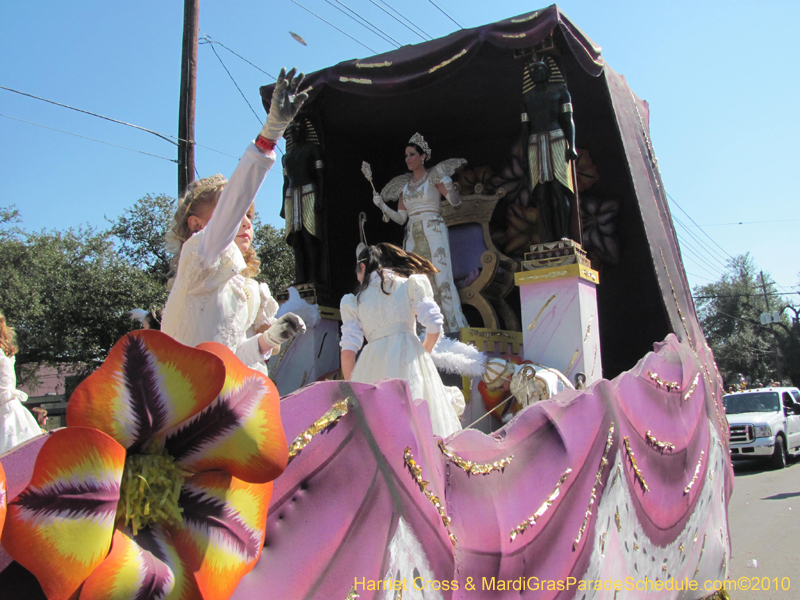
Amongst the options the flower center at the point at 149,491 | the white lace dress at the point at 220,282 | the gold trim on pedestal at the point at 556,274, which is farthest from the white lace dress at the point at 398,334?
the flower center at the point at 149,491

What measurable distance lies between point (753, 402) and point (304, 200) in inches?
412

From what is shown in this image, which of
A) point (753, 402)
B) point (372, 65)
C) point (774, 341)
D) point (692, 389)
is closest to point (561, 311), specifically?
point (692, 389)

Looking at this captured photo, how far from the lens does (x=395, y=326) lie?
3779 mm

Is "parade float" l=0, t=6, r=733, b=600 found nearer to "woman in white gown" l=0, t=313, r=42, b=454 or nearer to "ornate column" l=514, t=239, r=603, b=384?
"ornate column" l=514, t=239, r=603, b=384

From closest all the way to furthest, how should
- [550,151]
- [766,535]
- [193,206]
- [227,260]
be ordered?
[227,260] < [193,206] < [550,151] < [766,535]

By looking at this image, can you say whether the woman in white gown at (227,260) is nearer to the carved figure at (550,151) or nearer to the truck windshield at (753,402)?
the carved figure at (550,151)

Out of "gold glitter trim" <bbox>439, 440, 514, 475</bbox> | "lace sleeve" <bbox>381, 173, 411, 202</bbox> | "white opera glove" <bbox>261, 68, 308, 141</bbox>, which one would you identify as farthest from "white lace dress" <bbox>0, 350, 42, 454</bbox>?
"lace sleeve" <bbox>381, 173, 411, 202</bbox>

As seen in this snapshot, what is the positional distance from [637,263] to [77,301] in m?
16.3

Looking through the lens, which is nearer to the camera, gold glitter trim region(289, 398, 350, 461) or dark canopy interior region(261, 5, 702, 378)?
gold glitter trim region(289, 398, 350, 461)

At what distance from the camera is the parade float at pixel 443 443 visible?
97 centimetres

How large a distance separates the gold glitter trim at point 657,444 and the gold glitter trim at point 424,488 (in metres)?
1.66

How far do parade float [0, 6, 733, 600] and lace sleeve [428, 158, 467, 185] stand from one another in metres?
0.62

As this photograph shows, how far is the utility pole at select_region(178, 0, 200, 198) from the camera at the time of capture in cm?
745

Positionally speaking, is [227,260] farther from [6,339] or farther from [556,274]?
[556,274]
